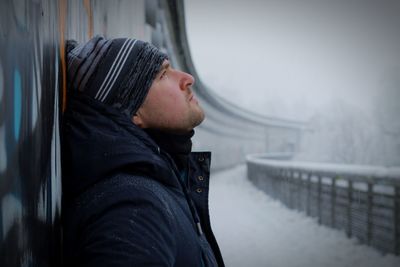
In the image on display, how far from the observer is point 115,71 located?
58.1 inches

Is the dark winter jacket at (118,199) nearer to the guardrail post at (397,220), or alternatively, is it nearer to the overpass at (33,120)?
the overpass at (33,120)

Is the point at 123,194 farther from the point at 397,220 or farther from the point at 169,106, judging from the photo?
the point at 397,220

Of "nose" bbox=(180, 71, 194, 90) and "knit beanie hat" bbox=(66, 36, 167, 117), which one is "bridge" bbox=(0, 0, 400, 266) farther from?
"nose" bbox=(180, 71, 194, 90)

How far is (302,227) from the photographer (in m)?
8.35

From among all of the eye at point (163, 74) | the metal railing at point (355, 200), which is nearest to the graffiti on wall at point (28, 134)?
the eye at point (163, 74)

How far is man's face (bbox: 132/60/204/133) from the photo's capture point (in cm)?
159

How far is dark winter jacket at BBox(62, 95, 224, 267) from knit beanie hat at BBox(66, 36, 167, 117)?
2.7 inches

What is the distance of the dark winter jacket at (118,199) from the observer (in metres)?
0.98

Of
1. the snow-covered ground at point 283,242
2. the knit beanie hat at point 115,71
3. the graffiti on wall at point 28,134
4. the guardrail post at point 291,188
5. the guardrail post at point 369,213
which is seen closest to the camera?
the graffiti on wall at point 28,134

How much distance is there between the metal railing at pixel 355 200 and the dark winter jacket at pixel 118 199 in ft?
17.3

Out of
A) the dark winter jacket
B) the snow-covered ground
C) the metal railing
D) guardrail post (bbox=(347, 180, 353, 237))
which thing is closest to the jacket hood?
the dark winter jacket

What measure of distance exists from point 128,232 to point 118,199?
4.3 inches

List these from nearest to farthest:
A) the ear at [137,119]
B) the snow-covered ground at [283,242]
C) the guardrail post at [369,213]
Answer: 1. the ear at [137,119]
2. the snow-covered ground at [283,242]
3. the guardrail post at [369,213]

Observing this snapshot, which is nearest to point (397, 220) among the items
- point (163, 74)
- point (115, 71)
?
point (163, 74)
